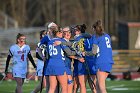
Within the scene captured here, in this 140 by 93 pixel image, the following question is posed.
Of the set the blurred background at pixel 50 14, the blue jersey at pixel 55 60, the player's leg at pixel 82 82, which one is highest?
the blurred background at pixel 50 14

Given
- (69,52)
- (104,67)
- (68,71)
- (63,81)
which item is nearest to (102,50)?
(104,67)

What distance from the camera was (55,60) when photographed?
17312 mm

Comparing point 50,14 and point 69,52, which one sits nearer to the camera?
point 69,52

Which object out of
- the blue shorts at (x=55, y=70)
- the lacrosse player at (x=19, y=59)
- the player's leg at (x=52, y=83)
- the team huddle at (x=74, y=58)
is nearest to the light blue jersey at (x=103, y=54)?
the team huddle at (x=74, y=58)

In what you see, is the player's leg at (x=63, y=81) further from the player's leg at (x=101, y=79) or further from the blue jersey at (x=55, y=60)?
the player's leg at (x=101, y=79)

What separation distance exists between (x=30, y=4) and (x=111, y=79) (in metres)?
36.6

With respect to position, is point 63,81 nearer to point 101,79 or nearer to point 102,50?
point 101,79

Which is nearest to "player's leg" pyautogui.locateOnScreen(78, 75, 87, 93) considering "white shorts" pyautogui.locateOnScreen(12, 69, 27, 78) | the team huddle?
the team huddle

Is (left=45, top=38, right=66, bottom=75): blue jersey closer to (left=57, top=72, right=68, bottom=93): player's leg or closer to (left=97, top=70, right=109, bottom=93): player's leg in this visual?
(left=57, top=72, right=68, bottom=93): player's leg

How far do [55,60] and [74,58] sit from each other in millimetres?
1014

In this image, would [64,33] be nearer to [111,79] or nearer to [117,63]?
[111,79]

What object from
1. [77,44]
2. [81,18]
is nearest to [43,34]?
[77,44]

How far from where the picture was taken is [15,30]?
55250 mm

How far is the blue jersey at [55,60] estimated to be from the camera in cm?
1730
